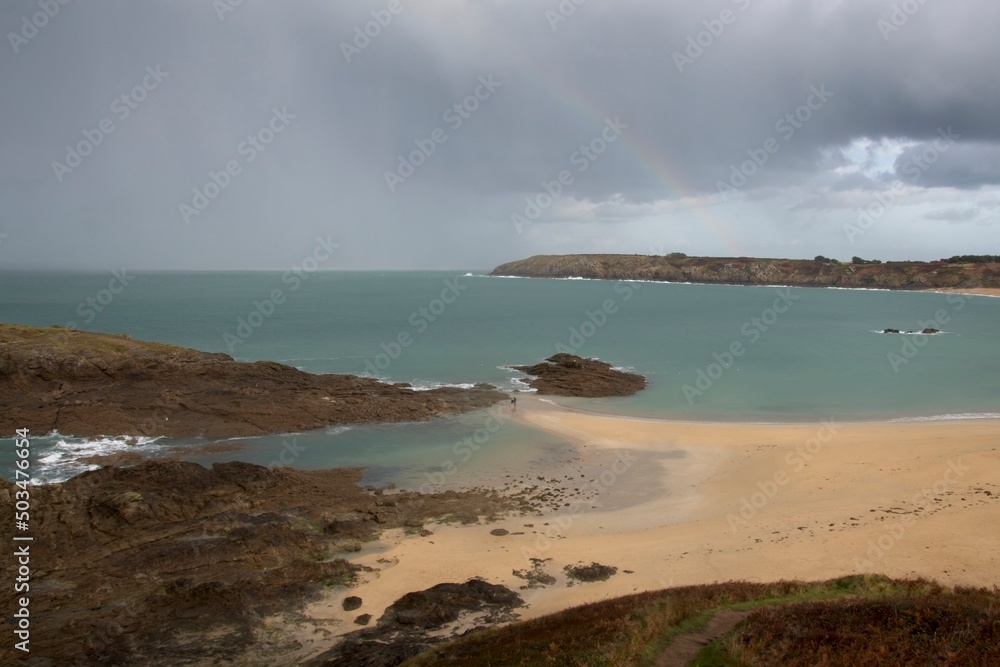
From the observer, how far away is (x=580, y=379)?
37.8 m

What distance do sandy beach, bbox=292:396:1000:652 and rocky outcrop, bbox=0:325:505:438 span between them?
10475 mm

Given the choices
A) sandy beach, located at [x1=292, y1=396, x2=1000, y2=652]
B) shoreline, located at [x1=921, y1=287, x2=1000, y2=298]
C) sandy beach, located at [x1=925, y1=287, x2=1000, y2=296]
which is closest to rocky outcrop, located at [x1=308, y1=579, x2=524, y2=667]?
sandy beach, located at [x1=292, y1=396, x2=1000, y2=652]

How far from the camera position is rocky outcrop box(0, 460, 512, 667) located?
1105 cm

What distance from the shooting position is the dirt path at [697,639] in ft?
27.2

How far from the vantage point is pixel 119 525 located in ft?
51.2

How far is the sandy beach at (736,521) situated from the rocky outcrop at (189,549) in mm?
1245

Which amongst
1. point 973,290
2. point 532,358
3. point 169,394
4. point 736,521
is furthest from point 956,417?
point 973,290

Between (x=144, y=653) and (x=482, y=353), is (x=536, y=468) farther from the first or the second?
(x=482, y=353)

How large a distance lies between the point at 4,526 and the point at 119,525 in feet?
7.96

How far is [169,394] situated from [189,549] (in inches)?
662

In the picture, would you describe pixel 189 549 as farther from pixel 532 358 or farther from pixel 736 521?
pixel 532 358

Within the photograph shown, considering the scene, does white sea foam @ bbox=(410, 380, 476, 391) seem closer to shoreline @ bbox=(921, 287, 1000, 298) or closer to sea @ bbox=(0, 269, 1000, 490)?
sea @ bbox=(0, 269, 1000, 490)

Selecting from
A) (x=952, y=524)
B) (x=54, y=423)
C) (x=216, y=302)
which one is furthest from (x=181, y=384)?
(x=216, y=302)

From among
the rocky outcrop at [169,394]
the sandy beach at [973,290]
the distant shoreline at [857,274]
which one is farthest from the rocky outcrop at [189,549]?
the distant shoreline at [857,274]
